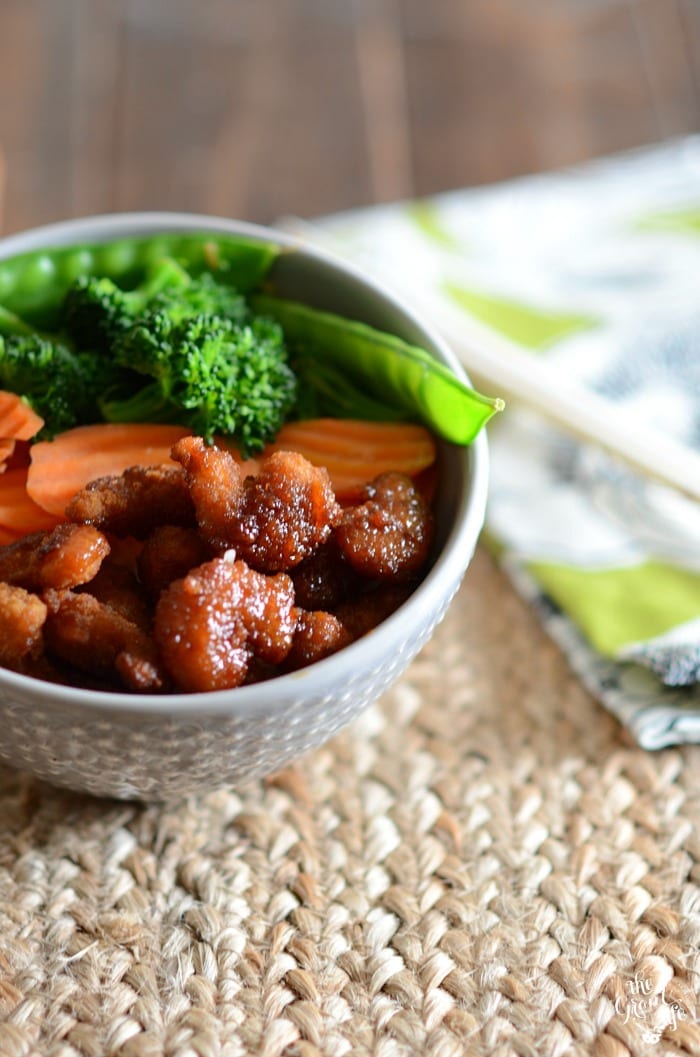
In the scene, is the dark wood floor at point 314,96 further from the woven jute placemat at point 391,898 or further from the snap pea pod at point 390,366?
the woven jute placemat at point 391,898

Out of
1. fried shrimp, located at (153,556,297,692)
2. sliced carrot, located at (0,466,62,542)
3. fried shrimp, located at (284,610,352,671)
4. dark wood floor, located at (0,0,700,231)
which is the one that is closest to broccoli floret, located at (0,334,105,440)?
sliced carrot, located at (0,466,62,542)

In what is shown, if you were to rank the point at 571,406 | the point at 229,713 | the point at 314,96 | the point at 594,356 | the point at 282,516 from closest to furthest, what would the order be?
1. the point at 229,713
2. the point at 282,516
3. the point at 571,406
4. the point at 594,356
5. the point at 314,96

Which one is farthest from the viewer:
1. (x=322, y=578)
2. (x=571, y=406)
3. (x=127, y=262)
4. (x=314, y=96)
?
(x=314, y=96)

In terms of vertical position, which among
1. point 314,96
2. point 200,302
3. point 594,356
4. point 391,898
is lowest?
point 391,898

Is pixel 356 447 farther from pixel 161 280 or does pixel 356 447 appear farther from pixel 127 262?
pixel 127 262

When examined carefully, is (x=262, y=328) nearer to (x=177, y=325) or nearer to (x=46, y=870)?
(x=177, y=325)

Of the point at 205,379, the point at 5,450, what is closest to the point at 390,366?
the point at 205,379

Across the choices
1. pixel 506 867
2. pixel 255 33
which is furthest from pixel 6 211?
pixel 506 867
